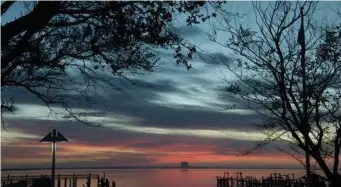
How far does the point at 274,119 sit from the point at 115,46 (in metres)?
6.46

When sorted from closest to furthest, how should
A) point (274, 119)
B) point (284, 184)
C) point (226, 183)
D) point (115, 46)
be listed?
point (115, 46) < point (274, 119) < point (284, 184) < point (226, 183)

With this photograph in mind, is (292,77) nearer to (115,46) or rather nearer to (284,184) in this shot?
(115,46)

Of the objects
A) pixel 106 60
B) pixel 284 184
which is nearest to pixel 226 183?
pixel 284 184

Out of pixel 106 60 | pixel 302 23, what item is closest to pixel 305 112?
pixel 302 23

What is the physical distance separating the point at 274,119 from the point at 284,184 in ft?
60.1

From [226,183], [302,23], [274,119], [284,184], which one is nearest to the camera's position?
[302,23]

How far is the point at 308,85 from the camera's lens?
1314 cm

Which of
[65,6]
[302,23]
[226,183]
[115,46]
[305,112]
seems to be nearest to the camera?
[65,6]

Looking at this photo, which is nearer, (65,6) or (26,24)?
(26,24)

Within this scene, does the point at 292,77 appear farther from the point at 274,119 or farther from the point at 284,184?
the point at 284,184

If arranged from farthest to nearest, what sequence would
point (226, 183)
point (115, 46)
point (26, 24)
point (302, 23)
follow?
point (226, 183)
point (302, 23)
point (115, 46)
point (26, 24)

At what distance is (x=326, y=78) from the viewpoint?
13234mm

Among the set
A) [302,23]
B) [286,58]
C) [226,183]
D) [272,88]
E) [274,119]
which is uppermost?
[302,23]

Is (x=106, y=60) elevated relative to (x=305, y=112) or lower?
elevated
